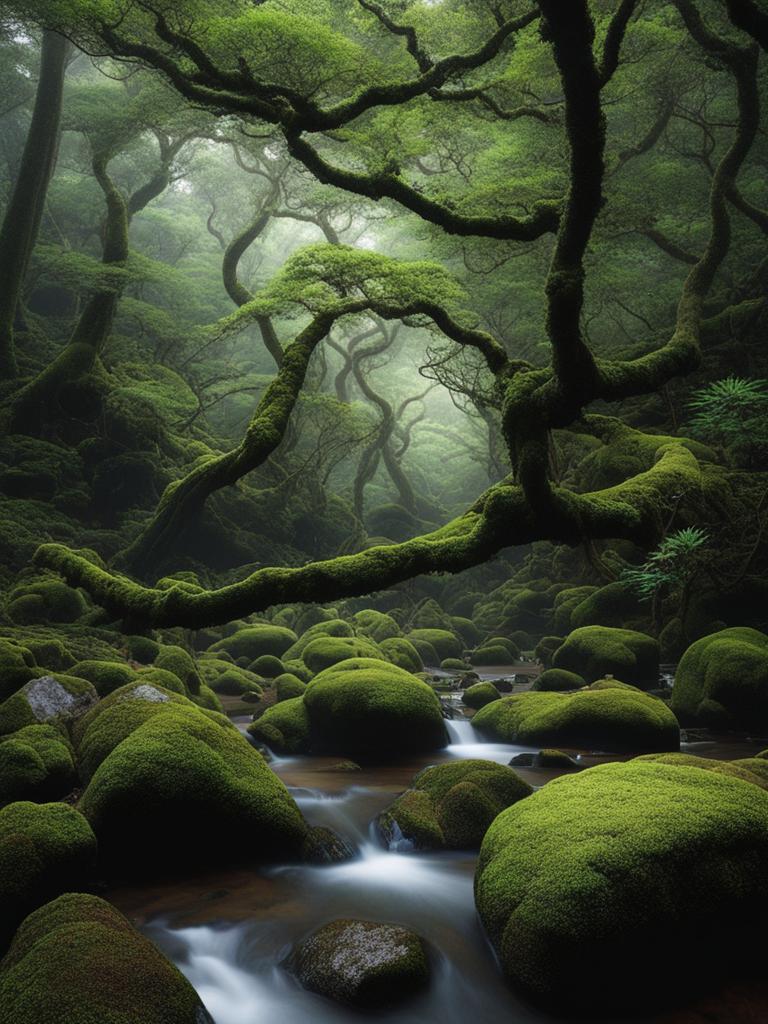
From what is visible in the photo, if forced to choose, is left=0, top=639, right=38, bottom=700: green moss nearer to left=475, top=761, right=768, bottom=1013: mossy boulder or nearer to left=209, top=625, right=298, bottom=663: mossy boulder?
left=475, top=761, right=768, bottom=1013: mossy boulder

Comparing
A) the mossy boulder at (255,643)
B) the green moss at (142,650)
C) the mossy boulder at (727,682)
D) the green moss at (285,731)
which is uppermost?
the mossy boulder at (727,682)

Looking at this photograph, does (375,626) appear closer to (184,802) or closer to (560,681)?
(560,681)

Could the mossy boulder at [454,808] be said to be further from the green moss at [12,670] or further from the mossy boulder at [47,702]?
the green moss at [12,670]

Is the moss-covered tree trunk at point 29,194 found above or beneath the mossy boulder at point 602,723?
above

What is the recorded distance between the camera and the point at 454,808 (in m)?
6.91

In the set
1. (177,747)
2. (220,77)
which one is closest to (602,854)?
(177,747)

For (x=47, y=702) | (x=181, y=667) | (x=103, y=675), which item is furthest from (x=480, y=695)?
(x=47, y=702)

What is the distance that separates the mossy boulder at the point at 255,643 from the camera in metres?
17.8

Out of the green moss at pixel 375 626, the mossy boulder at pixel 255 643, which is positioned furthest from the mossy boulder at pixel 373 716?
the green moss at pixel 375 626

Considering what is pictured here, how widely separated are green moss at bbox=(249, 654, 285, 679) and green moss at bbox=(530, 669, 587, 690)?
243 inches

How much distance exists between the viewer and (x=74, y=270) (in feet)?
65.4

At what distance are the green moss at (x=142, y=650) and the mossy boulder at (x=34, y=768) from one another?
6.10 metres

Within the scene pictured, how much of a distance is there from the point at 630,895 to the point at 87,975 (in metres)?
3.02

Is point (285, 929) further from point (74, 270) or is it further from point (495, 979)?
point (74, 270)
